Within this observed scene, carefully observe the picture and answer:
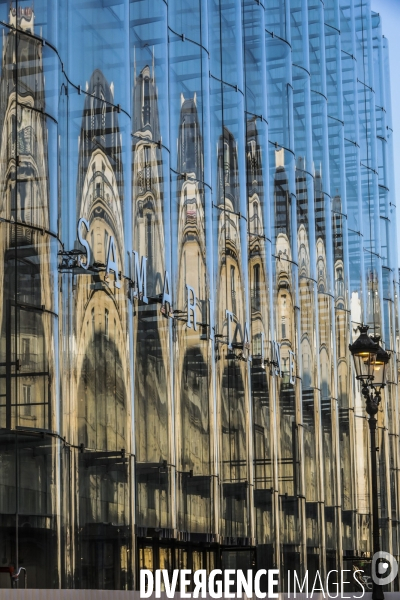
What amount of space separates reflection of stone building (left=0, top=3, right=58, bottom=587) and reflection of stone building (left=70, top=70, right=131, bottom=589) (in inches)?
46.3

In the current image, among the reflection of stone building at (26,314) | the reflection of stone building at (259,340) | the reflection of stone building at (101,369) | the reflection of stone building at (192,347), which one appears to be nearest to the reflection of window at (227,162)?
the reflection of stone building at (259,340)

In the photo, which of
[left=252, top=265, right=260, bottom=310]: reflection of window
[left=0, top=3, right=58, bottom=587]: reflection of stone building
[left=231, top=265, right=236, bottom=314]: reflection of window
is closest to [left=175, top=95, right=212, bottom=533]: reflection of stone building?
[left=231, top=265, right=236, bottom=314]: reflection of window

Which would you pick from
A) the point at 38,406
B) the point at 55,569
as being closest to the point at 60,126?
the point at 38,406

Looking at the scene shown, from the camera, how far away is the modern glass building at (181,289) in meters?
20.1

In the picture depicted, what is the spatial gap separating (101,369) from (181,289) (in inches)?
207

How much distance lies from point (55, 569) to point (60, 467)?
159 centimetres

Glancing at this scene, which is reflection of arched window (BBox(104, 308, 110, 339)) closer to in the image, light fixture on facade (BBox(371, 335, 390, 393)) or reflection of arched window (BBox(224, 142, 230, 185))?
light fixture on facade (BBox(371, 335, 390, 393))

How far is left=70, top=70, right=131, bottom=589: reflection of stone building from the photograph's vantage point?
2148 centimetres

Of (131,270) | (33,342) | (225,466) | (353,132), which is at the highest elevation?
(353,132)

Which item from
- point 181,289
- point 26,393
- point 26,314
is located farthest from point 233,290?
point 26,393

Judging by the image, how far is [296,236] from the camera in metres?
37.5

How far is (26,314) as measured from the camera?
19812 millimetres

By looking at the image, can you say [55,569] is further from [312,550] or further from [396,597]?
[312,550]

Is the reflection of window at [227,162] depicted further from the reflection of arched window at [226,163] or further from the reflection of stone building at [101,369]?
the reflection of stone building at [101,369]
